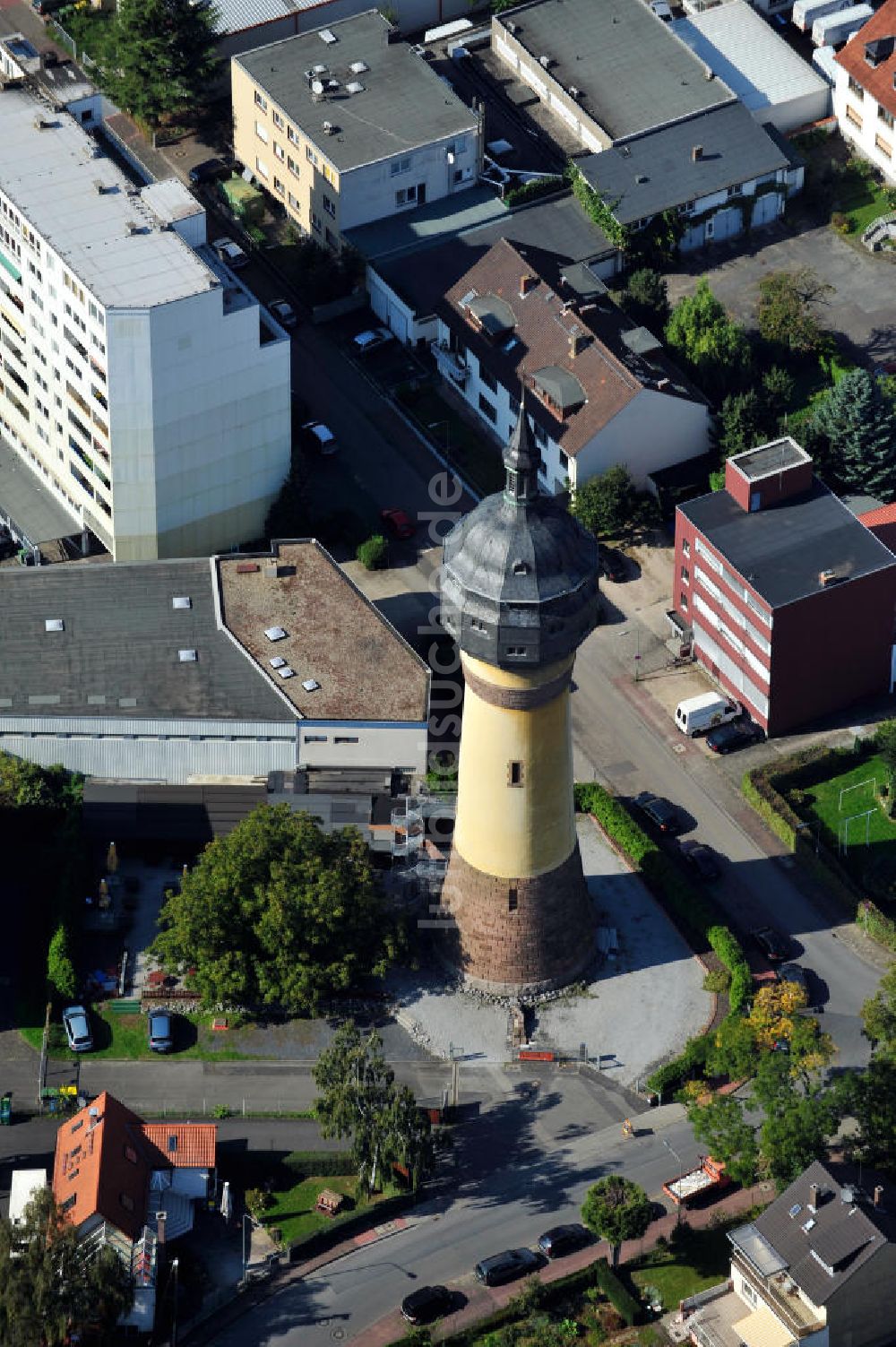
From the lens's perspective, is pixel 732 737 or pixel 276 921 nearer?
pixel 276 921

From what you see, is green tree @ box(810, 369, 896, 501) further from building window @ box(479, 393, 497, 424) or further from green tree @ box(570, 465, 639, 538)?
building window @ box(479, 393, 497, 424)

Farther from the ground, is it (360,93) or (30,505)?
(360,93)

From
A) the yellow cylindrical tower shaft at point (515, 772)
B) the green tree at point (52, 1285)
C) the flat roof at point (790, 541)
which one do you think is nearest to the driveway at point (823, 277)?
the flat roof at point (790, 541)

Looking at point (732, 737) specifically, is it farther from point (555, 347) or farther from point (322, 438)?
point (322, 438)

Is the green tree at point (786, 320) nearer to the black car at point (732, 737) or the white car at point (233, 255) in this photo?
the black car at point (732, 737)

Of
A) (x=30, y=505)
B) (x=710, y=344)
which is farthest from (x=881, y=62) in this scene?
(x=30, y=505)

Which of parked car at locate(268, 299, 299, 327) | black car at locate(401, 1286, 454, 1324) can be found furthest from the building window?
black car at locate(401, 1286, 454, 1324)

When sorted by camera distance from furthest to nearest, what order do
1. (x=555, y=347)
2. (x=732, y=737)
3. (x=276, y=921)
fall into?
(x=555, y=347) < (x=732, y=737) < (x=276, y=921)

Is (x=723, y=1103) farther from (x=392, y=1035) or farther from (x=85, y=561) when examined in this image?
(x=85, y=561)
